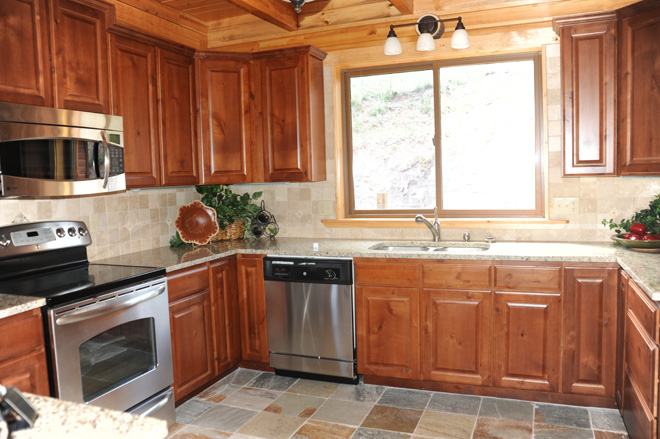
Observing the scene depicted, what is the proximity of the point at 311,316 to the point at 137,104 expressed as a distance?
1714 millimetres

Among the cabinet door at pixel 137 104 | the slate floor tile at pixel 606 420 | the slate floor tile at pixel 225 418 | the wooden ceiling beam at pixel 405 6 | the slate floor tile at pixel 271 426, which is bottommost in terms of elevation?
the slate floor tile at pixel 271 426

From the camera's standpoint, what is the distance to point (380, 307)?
3383 mm

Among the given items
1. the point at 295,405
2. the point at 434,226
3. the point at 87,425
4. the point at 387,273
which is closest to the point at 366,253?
the point at 387,273

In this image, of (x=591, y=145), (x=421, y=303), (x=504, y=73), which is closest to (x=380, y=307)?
(x=421, y=303)

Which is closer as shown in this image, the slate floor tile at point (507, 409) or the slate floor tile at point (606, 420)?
the slate floor tile at point (606, 420)

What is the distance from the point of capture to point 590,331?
2986 mm

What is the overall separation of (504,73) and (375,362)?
2.13 m

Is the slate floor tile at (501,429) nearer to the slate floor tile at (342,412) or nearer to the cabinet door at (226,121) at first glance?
the slate floor tile at (342,412)

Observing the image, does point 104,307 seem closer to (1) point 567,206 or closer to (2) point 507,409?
(2) point 507,409

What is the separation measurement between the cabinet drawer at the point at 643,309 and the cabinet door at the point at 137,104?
2.75 metres

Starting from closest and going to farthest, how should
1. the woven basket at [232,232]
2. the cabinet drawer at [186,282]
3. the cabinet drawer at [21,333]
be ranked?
the cabinet drawer at [21,333]
the cabinet drawer at [186,282]
the woven basket at [232,232]

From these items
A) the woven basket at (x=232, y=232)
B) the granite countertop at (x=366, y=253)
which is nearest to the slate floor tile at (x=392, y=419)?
the granite countertop at (x=366, y=253)

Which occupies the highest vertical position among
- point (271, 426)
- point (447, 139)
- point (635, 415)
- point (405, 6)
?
point (405, 6)

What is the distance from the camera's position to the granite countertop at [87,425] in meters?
0.95
